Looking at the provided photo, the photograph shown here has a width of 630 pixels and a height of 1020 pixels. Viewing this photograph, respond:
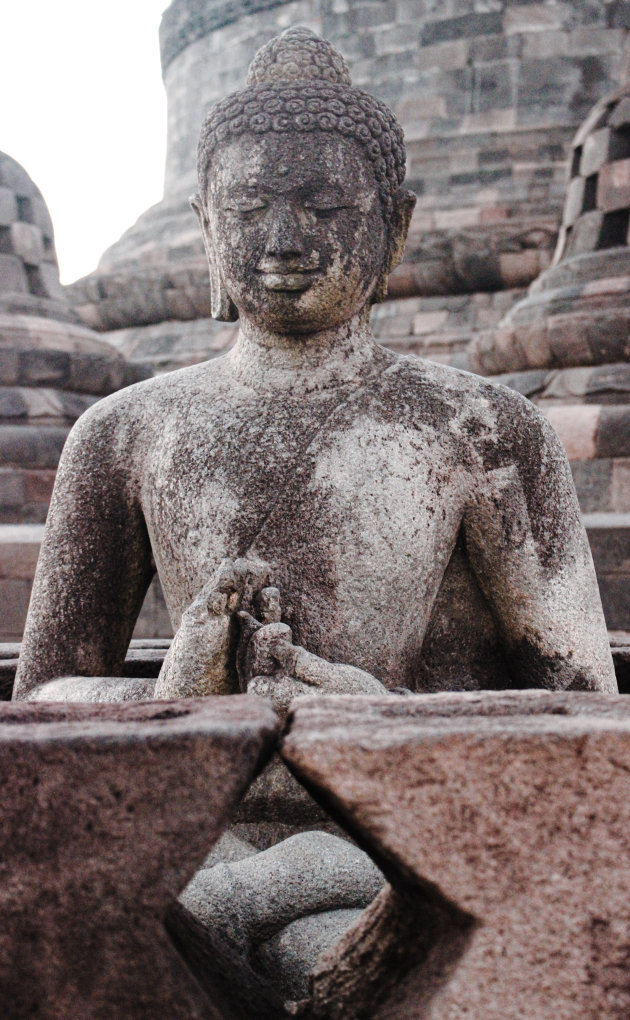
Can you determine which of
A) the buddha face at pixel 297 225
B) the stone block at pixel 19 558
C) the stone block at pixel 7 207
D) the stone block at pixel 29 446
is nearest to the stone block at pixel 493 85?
the stone block at pixel 7 207

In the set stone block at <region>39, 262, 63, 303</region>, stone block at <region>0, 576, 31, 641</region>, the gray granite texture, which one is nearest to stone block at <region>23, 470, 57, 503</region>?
stone block at <region>0, 576, 31, 641</region>

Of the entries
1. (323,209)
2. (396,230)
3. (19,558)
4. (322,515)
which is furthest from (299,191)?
(19,558)

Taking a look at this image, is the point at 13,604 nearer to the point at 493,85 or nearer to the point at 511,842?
the point at 511,842

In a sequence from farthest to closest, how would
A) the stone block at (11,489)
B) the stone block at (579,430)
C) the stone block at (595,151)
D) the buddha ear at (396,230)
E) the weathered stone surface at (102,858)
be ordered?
the stone block at (595,151) → the stone block at (11,489) → the stone block at (579,430) → the buddha ear at (396,230) → the weathered stone surface at (102,858)

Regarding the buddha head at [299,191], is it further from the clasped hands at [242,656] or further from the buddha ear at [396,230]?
the clasped hands at [242,656]

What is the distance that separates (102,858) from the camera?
150 centimetres

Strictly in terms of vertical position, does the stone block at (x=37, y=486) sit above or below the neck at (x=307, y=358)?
below

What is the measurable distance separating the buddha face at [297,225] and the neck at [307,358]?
43 mm

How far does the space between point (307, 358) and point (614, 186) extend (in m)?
6.42

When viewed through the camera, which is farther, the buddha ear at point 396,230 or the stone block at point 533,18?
the stone block at point 533,18

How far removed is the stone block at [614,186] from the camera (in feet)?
27.6

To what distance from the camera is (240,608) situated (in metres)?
2.41

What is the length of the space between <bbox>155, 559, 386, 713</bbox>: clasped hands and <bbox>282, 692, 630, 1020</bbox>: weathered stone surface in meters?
0.76

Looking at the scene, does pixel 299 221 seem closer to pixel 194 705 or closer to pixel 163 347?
pixel 194 705
